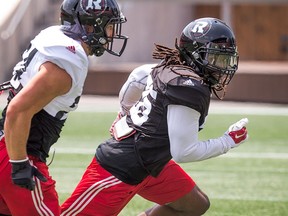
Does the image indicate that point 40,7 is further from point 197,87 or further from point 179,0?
point 197,87

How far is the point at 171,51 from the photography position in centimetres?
526

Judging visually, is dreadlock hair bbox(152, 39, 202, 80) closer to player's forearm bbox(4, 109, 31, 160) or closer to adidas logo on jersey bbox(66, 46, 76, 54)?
adidas logo on jersey bbox(66, 46, 76, 54)

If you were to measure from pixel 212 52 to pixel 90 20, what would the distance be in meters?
0.73

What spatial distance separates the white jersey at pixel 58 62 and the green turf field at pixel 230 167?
2.42 metres

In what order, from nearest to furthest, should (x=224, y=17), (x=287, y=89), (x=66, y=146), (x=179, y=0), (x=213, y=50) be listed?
(x=213, y=50)
(x=66, y=146)
(x=287, y=89)
(x=179, y=0)
(x=224, y=17)

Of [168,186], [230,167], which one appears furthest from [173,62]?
[230,167]

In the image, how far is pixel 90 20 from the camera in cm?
486

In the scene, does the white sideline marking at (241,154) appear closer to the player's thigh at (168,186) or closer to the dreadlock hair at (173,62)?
the player's thigh at (168,186)

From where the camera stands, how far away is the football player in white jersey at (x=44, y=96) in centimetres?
445

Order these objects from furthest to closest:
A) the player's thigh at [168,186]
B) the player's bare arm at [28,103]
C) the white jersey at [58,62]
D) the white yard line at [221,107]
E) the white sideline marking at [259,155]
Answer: the white yard line at [221,107]
the white sideline marking at [259,155]
the player's thigh at [168,186]
the white jersey at [58,62]
the player's bare arm at [28,103]

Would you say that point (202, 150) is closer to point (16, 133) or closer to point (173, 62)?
point (173, 62)

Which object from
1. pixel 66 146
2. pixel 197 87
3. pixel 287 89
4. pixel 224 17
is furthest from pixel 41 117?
pixel 224 17

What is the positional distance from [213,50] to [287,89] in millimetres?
11051

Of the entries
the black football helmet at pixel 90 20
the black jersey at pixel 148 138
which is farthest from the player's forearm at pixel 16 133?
the black jersey at pixel 148 138
